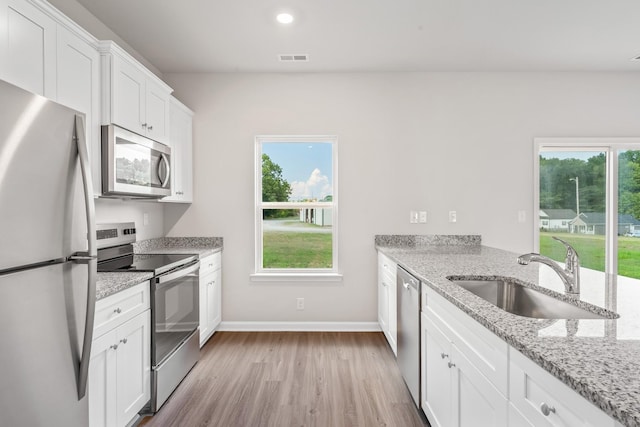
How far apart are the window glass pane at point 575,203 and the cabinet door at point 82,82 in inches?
160

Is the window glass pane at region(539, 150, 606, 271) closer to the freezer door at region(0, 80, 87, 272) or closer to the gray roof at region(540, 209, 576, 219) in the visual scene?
the gray roof at region(540, 209, 576, 219)

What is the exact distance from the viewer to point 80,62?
206 centimetres

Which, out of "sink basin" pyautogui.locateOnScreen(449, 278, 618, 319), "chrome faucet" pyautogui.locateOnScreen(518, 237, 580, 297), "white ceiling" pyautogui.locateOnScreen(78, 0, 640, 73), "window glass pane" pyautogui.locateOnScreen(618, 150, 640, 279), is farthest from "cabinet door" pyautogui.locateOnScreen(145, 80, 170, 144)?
"window glass pane" pyautogui.locateOnScreen(618, 150, 640, 279)

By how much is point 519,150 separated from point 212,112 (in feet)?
10.7

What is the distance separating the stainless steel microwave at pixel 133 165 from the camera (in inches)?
88.2

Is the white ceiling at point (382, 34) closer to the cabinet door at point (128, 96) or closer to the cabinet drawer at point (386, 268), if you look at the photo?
the cabinet door at point (128, 96)

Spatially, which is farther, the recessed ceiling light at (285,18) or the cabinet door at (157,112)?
the cabinet door at (157,112)

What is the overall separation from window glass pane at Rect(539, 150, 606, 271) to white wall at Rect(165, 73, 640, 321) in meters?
0.22

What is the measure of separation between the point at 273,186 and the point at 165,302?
1.84 metres

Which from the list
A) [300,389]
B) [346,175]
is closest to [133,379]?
[300,389]

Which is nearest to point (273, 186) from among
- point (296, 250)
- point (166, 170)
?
point (296, 250)

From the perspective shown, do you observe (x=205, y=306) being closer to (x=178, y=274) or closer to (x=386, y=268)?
(x=178, y=274)

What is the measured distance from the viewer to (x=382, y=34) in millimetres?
2941

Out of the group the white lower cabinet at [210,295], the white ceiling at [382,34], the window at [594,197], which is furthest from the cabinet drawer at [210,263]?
the window at [594,197]
